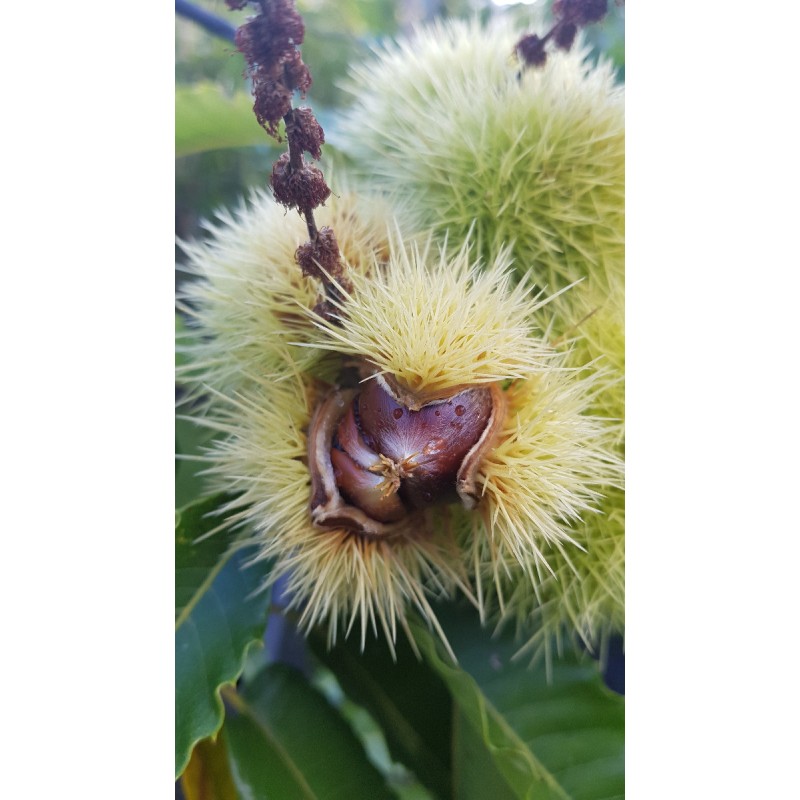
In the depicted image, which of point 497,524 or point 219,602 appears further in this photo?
point 219,602

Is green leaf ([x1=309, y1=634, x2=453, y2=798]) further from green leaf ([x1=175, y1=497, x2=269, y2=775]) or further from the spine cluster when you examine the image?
the spine cluster

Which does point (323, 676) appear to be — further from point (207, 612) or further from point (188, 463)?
point (188, 463)

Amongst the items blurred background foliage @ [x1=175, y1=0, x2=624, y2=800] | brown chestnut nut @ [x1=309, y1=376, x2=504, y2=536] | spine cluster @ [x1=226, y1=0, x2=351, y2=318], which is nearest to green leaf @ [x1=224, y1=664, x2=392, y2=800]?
blurred background foliage @ [x1=175, y1=0, x2=624, y2=800]

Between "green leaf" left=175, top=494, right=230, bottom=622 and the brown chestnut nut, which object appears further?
"green leaf" left=175, top=494, right=230, bottom=622

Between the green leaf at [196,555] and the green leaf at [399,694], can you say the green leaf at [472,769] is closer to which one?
the green leaf at [399,694]

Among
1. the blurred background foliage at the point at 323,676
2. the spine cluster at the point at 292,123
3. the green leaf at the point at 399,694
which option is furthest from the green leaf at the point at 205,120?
the green leaf at the point at 399,694
